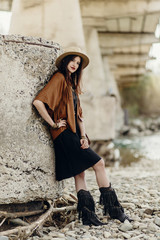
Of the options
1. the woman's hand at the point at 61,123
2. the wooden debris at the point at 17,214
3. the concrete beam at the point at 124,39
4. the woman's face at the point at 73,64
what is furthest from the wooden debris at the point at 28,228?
the concrete beam at the point at 124,39

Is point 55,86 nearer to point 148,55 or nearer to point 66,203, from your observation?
point 66,203

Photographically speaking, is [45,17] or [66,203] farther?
[45,17]

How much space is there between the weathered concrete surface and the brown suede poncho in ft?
0.31

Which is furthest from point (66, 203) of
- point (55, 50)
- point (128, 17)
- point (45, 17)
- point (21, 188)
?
point (128, 17)

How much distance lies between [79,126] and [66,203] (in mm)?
990

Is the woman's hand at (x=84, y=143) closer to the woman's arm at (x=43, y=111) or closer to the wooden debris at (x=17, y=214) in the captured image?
the woman's arm at (x=43, y=111)

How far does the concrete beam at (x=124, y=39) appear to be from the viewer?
42.4 feet

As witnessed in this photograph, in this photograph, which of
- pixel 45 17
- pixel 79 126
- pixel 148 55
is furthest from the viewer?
pixel 148 55

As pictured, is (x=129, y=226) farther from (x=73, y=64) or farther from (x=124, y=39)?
(x=124, y=39)

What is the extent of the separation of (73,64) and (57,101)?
42 cm

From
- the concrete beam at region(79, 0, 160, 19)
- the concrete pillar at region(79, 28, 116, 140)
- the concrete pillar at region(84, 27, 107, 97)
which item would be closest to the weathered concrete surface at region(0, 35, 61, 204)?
the concrete pillar at region(79, 28, 116, 140)

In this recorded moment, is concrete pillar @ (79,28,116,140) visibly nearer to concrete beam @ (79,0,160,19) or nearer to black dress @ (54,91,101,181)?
concrete beam @ (79,0,160,19)

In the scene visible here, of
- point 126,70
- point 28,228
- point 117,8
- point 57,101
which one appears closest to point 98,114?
point 117,8

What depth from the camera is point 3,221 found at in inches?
95.2
